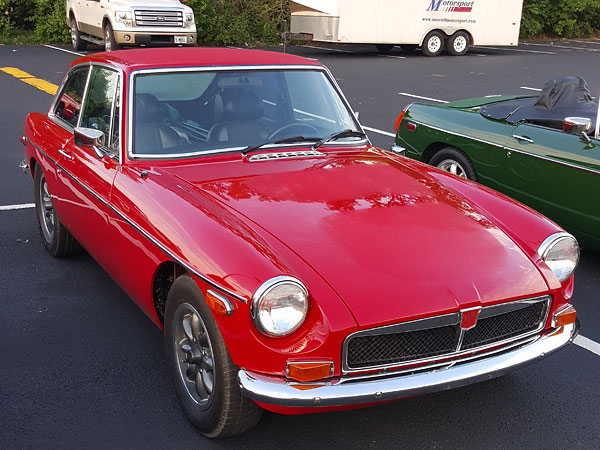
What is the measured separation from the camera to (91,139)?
4098mm

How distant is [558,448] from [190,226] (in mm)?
1943

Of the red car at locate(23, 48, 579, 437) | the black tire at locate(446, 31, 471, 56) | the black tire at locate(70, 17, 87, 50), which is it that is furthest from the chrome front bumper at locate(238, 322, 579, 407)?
the black tire at locate(446, 31, 471, 56)

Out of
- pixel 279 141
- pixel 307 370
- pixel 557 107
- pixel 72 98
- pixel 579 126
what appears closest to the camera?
pixel 307 370

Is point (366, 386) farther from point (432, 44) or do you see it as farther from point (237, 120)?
point (432, 44)

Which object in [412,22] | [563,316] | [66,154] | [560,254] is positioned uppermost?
[412,22]

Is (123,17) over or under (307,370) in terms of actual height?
over

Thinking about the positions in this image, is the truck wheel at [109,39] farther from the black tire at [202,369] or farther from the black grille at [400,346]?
the black grille at [400,346]

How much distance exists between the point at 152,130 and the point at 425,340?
2.00 m

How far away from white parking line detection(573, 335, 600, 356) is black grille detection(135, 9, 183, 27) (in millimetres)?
14568

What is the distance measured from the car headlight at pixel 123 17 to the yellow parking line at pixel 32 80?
8.52 feet

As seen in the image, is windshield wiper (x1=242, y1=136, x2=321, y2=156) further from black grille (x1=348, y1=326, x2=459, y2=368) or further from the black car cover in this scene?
the black car cover

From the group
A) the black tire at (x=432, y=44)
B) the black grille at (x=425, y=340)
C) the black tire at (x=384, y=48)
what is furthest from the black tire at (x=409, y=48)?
the black grille at (x=425, y=340)

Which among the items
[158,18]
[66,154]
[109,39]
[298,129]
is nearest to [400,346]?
[298,129]

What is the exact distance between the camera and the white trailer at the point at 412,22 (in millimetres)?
19891
